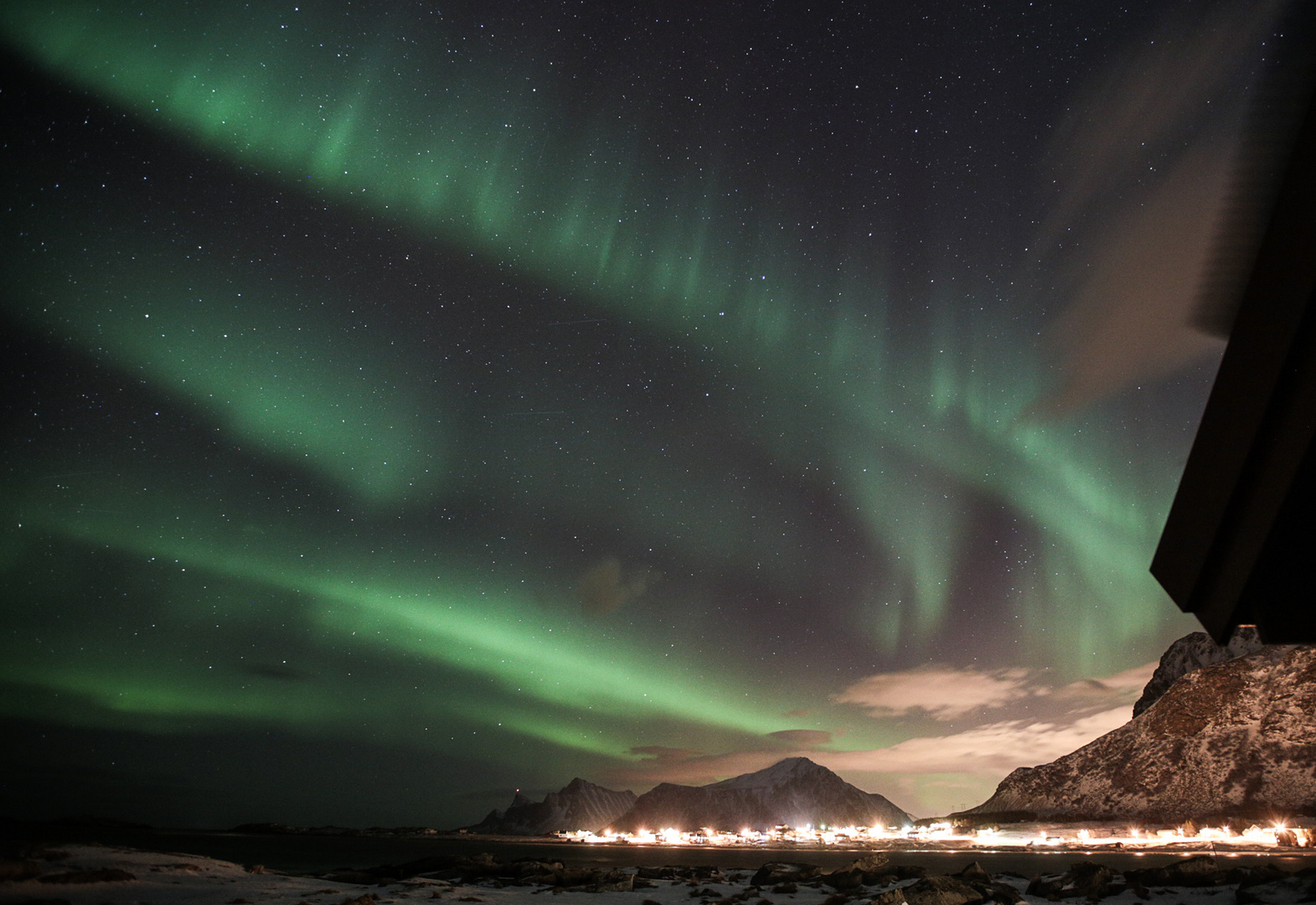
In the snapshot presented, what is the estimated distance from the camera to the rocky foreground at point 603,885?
1944 cm

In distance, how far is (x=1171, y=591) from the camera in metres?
7.47

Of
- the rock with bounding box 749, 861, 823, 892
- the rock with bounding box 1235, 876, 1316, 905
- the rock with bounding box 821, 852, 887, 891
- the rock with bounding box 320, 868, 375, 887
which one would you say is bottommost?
the rock with bounding box 320, 868, 375, 887

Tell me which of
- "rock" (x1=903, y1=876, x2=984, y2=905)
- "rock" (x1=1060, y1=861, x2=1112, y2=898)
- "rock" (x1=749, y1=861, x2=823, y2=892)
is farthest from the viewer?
"rock" (x1=749, y1=861, x2=823, y2=892)

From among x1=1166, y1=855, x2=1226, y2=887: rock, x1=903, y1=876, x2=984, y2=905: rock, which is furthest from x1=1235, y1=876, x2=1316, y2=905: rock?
x1=903, y1=876, x2=984, y2=905: rock

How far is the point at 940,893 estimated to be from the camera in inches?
976

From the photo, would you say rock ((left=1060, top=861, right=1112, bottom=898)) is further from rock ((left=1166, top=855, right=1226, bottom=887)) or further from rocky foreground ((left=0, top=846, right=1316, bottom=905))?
rock ((left=1166, top=855, right=1226, bottom=887))

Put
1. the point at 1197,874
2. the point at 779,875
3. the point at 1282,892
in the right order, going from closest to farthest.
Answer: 1. the point at 1282,892
2. the point at 1197,874
3. the point at 779,875

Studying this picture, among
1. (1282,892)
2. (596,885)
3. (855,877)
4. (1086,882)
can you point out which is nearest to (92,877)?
(596,885)

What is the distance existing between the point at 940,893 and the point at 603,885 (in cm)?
1761

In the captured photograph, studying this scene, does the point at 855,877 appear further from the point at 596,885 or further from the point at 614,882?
the point at 596,885

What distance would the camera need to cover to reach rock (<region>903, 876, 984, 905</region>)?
80.1ft

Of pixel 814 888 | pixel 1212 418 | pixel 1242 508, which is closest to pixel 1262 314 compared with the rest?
pixel 1212 418

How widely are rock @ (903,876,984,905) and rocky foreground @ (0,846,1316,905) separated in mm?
57

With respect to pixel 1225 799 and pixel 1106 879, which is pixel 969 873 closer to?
pixel 1106 879
